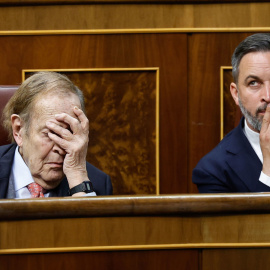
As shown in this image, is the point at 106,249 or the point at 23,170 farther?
the point at 23,170

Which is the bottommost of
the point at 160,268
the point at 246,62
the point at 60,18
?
the point at 160,268

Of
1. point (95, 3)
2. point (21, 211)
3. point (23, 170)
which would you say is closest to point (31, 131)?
point (23, 170)

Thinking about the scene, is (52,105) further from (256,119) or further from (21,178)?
(256,119)

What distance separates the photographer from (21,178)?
3.08 ft

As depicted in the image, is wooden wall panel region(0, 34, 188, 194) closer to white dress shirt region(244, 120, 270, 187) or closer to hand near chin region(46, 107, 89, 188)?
white dress shirt region(244, 120, 270, 187)

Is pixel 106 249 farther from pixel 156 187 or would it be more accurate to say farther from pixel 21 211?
pixel 156 187

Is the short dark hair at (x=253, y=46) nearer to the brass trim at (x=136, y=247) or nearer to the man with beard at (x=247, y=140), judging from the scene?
the man with beard at (x=247, y=140)

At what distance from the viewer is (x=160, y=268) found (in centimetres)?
66

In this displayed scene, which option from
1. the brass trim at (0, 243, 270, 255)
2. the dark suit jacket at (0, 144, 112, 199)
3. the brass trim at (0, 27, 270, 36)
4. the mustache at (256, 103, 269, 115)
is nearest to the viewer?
the brass trim at (0, 243, 270, 255)

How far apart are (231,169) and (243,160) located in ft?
0.09

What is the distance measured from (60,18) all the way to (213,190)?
20.8 inches

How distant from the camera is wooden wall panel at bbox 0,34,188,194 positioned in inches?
49.8

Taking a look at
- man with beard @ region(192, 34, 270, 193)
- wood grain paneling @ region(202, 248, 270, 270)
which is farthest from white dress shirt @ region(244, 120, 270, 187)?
wood grain paneling @ region(202, 248, 270, 270)

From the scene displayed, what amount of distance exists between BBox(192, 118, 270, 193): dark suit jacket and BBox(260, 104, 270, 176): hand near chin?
3cm
